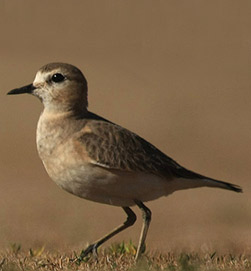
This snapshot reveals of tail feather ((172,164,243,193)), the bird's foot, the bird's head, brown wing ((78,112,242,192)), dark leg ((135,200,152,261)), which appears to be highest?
the bird's head

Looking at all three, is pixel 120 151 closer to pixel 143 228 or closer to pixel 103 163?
pixel 103 163

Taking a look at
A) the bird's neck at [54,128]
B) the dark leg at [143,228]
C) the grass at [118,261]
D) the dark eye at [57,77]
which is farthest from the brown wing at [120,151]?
the grass at [118,261]

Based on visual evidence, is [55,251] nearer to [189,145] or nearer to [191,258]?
[191,258]

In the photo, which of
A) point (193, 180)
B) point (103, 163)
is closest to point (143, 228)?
point (193, 180)

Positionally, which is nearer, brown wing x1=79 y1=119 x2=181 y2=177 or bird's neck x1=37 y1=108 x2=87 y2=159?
brown wing x1=79 y1=119 x2=181 y2=177

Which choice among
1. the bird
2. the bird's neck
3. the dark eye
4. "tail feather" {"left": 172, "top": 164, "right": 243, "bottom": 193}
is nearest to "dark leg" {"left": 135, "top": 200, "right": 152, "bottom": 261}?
the bird

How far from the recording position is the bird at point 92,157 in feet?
27.7

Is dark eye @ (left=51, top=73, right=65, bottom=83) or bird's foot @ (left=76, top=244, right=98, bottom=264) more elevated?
dark eye @ (left=51, top=73, right=65, bottom=83)

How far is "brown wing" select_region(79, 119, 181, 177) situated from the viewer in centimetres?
851

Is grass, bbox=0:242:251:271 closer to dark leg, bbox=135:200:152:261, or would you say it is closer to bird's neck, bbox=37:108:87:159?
dark leg, bbox=135:200:152:261

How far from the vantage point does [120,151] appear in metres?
8.71

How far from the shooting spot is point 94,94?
1081 inches

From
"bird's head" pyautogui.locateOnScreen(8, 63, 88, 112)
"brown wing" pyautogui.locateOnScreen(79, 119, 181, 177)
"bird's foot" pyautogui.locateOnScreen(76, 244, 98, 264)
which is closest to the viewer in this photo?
"bird's foot" pyautogui.locateOnScreen(76, 244, 98, 264)

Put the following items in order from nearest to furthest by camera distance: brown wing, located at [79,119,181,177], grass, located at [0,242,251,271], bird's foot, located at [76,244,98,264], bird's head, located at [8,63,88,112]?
grass, located at [0,242,251,271], bird's foot, located at [76,244,98,264], brown wing, located at [79,119,181,177], bird's head, located at [8,63,88,112]
